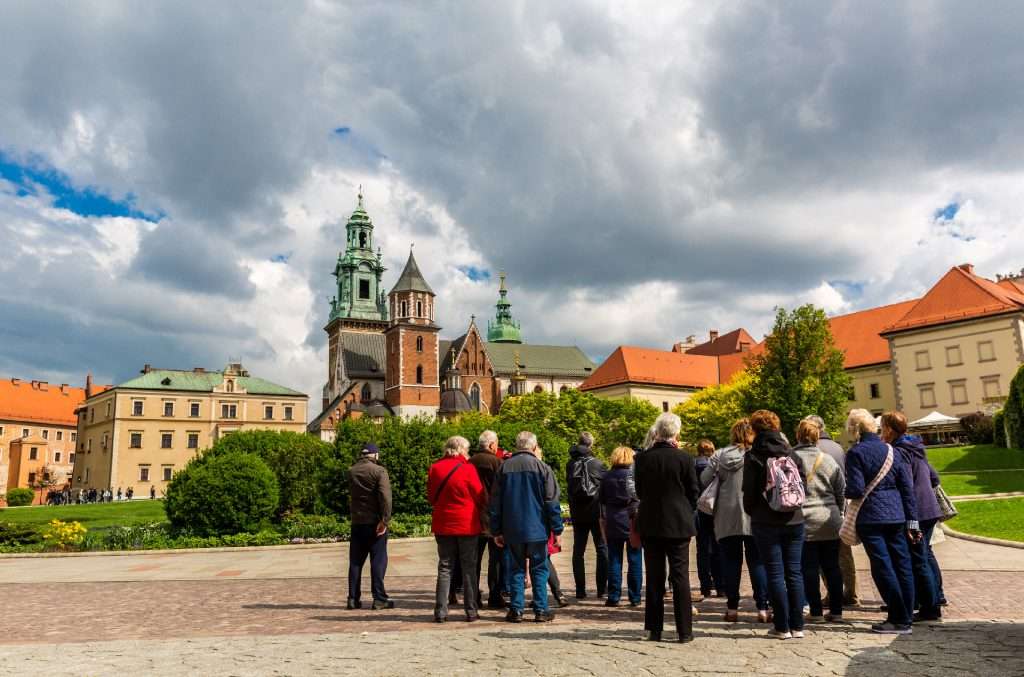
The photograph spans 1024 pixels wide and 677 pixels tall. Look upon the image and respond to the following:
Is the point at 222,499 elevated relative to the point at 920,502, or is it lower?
lower

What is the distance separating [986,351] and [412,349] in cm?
5776

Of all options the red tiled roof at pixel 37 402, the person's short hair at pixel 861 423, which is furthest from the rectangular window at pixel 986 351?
the red tiled roof at pixel 37 402

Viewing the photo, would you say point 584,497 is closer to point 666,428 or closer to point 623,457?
point 623,457

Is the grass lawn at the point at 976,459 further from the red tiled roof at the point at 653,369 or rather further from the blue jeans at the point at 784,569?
the red tiled roof at the point at 653,369

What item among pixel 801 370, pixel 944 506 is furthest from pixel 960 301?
pixel 944 506

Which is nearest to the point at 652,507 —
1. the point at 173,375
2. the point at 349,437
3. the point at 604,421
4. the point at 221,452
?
the point at 349,437

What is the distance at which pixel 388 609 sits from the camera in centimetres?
923

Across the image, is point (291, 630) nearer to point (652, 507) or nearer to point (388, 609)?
point (388, 609)

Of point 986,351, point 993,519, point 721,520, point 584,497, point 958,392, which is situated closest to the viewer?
point 721,520

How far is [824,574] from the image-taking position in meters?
7.78

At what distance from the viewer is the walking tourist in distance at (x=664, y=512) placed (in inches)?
278

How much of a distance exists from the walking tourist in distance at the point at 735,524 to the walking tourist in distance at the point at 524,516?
1825 millimetres

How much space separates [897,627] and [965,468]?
3088cm

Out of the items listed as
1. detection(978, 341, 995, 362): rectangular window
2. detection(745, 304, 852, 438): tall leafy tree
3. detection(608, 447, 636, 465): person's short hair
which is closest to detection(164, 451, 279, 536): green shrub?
detection(608, 447, 636, 465): person's short hair
